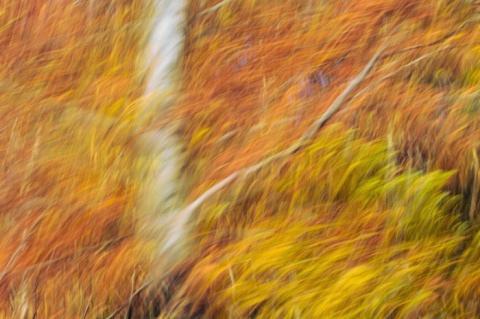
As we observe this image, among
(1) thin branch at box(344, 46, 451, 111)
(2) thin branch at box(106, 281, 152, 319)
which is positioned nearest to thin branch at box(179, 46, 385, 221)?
(1) thin branch at box(344, 46, 451, 111)

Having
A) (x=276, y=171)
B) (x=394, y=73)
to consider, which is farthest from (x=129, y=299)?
(x=394, y=73)

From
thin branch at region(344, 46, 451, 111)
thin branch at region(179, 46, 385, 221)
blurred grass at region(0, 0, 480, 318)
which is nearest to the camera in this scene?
blurred grass at region(0, 0, 480, 318)

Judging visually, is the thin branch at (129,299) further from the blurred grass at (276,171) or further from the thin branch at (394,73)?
the thin branch at (394,73)

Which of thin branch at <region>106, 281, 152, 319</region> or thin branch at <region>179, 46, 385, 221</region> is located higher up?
thin branch at <region>179, 46, 385, 221</region>

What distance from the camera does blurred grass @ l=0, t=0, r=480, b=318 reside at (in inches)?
84.0

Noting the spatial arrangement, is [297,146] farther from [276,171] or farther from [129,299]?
[129,299]

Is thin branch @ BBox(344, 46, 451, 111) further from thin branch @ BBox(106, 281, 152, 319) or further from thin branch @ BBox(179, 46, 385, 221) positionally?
thin branch @ BBox(106, 281, 152, 319)

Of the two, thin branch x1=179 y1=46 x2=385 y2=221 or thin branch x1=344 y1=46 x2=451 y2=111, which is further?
thin branch x1=344 y1=46 x2=451 y2=111

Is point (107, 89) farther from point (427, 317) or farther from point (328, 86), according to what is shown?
point (427, 317)

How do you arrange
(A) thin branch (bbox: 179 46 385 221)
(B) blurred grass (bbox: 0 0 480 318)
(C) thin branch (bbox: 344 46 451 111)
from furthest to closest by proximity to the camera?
(C) thin branch (bbox: 344 46 451 111), (A) thin branch (bbox: 179 46 385 221), (B) blurred grass (bbox: 0 0 480 318)

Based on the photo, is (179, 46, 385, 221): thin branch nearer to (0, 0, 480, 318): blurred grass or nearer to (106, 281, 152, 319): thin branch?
(0, 0, 480, 318): blurred grass

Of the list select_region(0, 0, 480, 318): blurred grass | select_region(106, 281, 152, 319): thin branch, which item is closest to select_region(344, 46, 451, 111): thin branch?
select_region(0, 0, 480, 318): blurred grass

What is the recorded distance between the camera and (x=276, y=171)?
231 cm

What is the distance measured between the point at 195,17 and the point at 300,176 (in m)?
0.59
